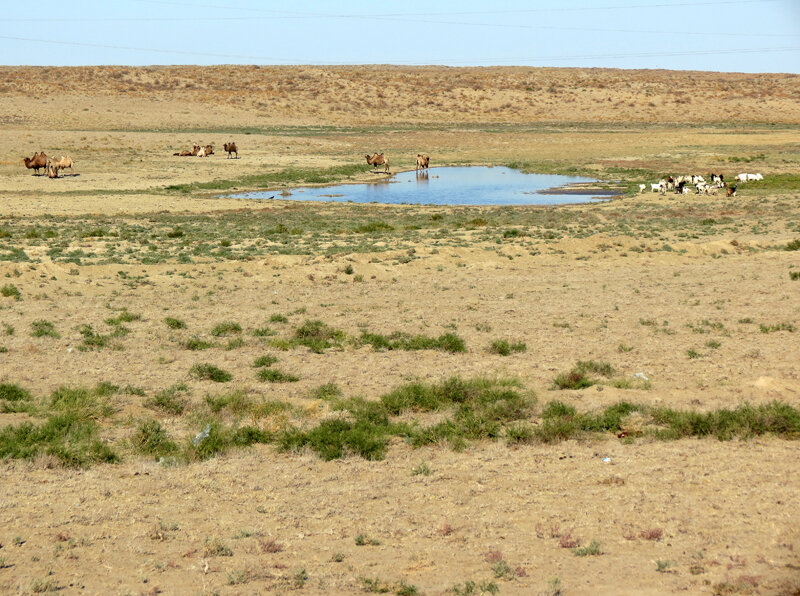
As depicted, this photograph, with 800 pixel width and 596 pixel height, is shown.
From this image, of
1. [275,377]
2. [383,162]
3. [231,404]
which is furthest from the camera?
[383,162]

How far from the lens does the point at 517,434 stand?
9.96 meters

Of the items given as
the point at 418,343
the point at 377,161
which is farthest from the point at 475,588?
the point at 377,161

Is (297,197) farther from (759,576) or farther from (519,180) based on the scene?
(759,576)

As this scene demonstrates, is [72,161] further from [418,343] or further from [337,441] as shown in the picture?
[337,441]

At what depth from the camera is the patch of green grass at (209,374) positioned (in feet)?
40.8

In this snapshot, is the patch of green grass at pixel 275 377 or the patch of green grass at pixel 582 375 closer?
the patch of green grass at pixel 582 375

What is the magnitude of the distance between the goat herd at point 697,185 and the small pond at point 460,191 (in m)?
2.46

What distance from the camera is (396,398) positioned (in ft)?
36.8

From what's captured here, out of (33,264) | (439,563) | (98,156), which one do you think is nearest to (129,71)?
(98,156)

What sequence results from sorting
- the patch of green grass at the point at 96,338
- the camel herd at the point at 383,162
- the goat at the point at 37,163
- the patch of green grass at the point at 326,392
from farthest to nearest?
the camel herd at the point at 383,162
the goat at the point at 37,163
the patch of green grass at the point at 96,338
the patch of green grass at the point at 326,392

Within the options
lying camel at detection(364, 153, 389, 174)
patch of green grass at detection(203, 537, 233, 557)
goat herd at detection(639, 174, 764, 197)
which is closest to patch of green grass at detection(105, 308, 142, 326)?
patch of green grass at detection(203, 537, 233, 557)

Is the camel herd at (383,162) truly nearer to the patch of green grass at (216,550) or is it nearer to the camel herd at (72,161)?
the camel herd at (72,161)

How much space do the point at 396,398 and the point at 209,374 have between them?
2869 millimetres

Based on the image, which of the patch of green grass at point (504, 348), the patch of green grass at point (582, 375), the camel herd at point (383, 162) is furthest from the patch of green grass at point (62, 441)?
the camel herd at point (383, 162)
